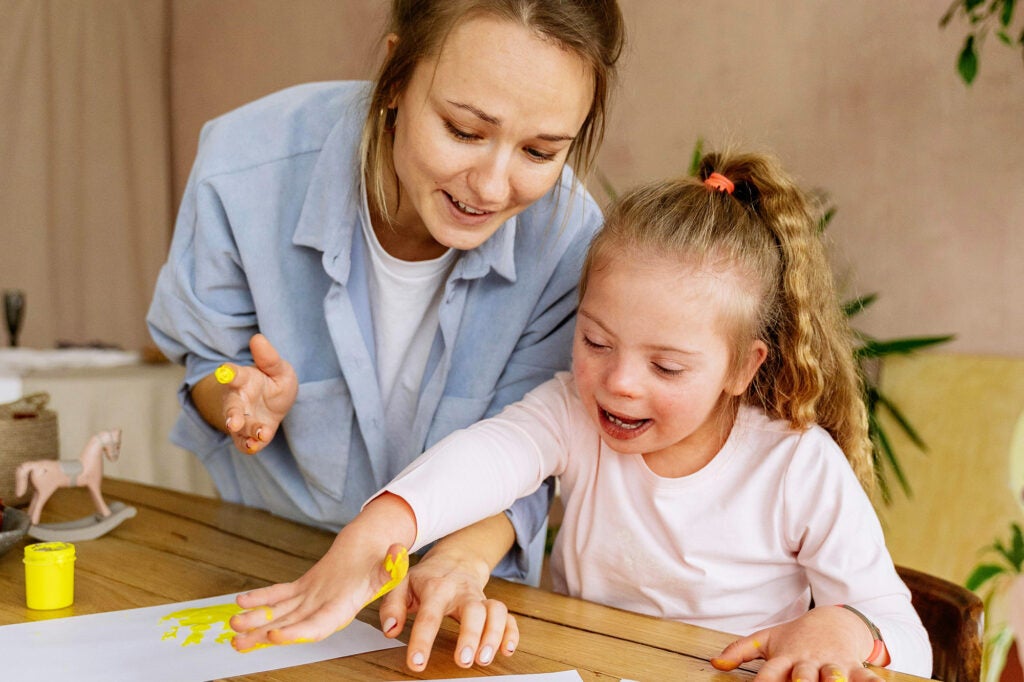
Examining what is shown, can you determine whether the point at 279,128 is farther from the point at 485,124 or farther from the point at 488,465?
the point at 488,465

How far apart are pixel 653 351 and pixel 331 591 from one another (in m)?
0.47

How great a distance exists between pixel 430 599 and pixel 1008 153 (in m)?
2.22

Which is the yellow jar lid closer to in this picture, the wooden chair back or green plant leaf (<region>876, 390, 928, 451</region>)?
the wooden chair back

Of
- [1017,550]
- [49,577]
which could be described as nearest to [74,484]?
[49,577]

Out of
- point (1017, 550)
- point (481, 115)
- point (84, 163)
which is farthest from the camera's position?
point (84, 163)

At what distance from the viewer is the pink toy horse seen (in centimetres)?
126

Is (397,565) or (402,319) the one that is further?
(402,319)

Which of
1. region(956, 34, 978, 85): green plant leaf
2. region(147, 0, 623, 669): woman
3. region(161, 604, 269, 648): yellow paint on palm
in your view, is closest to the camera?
region(161, 604, 269, 648): yellow paint on palm

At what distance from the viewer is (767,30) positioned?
113 inches

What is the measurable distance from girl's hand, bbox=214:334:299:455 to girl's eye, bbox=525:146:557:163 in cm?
39

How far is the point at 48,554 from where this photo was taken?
1.00m

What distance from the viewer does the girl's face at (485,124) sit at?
107 cm

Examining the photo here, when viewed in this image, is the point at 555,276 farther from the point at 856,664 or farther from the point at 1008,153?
the point at 1008,153

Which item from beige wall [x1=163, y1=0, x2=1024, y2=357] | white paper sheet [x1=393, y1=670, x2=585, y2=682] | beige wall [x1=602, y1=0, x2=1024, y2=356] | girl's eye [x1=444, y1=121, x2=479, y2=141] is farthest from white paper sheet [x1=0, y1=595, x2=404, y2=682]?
beige wall [x1=602, y1=0, x2=1024, y2=356]
